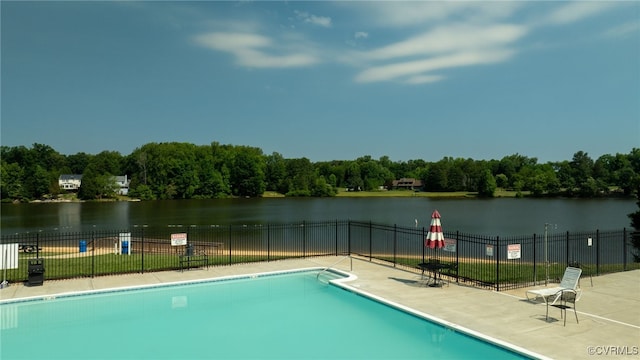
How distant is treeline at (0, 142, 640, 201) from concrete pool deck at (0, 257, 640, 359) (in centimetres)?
10146

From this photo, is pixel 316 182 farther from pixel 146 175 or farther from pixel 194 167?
pixel 146 175

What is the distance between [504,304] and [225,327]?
7.10 meters

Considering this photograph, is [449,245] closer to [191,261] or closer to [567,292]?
[567,292]

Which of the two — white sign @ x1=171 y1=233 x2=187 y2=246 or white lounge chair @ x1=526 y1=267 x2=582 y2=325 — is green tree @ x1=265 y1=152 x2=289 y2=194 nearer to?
white sign @ x1=171 y1=233 x2=187 y2=246

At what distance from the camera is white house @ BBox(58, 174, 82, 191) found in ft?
415

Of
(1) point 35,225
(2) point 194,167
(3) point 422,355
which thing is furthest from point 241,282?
(2) point 194,167

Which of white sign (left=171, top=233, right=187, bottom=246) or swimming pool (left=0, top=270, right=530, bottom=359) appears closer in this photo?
swimming pool (left=0, top=270, right=530, bottom=359)

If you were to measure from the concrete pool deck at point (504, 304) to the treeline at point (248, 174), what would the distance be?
101 metres

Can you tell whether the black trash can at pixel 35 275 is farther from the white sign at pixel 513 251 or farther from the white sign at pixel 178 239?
the white sign at pixel 513 251

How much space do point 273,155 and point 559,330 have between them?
14248 cm

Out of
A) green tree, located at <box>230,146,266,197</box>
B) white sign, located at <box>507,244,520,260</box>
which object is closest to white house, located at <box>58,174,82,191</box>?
green tree, located at <box>230,146,266,197</box>

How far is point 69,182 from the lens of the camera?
130 m

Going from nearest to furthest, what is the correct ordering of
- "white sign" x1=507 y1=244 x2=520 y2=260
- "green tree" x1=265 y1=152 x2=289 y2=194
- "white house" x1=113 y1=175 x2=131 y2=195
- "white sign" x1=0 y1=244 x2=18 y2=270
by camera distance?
"white sign" x1=507 y1=244 x2=520 y2=260 → "white sign" x1=0 y1=244 x2=18 y2=270 → "white house" x1=113 y1=175 x2=131 y2=195 → "green tree" x1=265 y1=152 x2=289 y2=194

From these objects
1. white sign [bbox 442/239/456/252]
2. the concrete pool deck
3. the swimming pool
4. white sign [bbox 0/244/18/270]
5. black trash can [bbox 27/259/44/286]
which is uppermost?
white sign [bbox 442/239/456/252]
